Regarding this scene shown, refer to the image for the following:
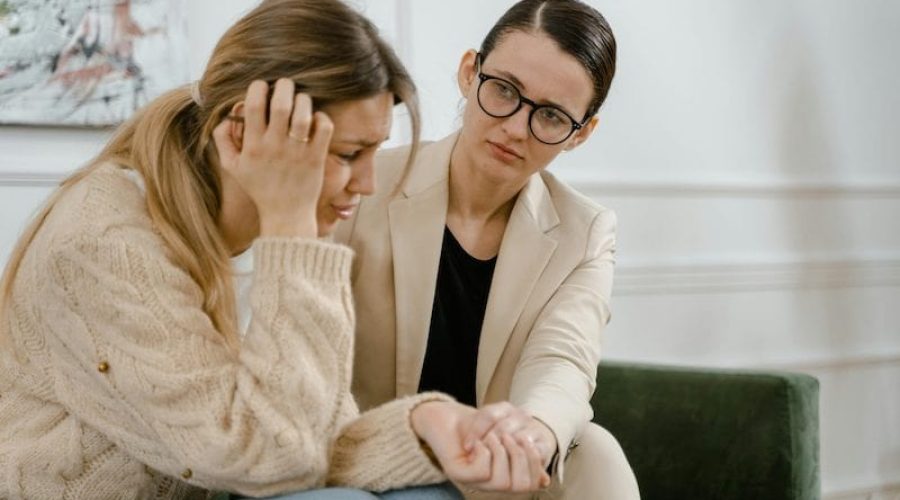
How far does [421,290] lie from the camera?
1.69 m

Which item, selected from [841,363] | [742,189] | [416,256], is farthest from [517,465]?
[841,363]

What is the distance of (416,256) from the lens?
1.70 meters

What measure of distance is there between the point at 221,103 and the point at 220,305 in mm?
222

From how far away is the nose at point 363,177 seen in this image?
1265 mm

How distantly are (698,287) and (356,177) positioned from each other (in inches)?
73.9

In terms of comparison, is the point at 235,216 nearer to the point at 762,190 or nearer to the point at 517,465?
the point at 517,465

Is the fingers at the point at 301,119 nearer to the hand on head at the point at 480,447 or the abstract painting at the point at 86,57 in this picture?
the hand on head at the point at 480,447

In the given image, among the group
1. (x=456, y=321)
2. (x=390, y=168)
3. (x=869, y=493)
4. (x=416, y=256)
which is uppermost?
(x=390, y=168)

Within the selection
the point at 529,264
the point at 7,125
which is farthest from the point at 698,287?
the point at 7,125

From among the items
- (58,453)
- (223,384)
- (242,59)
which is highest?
(242,59)

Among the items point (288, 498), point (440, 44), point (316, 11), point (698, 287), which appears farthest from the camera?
point (698, 287)

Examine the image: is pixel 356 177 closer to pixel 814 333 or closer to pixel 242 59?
pixel 242 59

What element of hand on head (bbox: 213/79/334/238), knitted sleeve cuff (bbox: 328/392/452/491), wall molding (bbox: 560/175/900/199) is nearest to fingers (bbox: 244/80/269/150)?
hand on head (bbox: 213/79/334/238)

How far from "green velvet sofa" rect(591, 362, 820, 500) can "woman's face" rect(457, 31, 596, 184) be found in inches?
20.7
